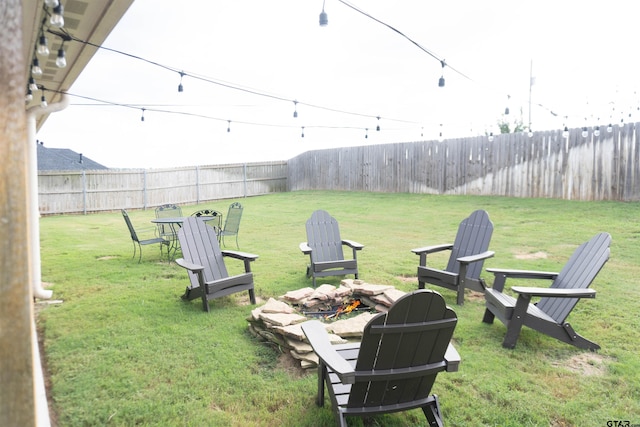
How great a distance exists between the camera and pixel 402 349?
7.16 feet

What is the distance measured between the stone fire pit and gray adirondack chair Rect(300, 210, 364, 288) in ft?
1.81

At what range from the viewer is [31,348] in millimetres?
1124

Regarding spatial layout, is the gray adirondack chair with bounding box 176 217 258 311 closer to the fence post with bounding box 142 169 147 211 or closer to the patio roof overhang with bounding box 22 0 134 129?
the patio roof overhang with bounding box 22 0 134 129

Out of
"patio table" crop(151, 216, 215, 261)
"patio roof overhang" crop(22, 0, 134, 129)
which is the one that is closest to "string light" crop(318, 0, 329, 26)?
"patio roof overhang" crop(22, 0, 134, 129)

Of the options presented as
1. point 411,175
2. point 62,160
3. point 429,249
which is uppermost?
point 62,160

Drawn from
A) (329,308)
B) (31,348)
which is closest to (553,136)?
(329,308)

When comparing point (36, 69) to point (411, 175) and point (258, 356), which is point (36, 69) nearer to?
point (258, 356)

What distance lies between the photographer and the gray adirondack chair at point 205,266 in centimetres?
425

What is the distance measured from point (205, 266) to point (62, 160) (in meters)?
26.0

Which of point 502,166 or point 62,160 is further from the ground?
point 62,160

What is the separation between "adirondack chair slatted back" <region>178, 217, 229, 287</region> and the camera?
14.8ft

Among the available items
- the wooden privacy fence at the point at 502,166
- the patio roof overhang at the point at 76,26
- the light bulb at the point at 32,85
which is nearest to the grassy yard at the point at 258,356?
the patio roof overhang at the point at 76,26

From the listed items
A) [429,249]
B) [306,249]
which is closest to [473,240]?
[429,249]

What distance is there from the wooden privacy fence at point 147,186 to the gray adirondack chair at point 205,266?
1303cm
